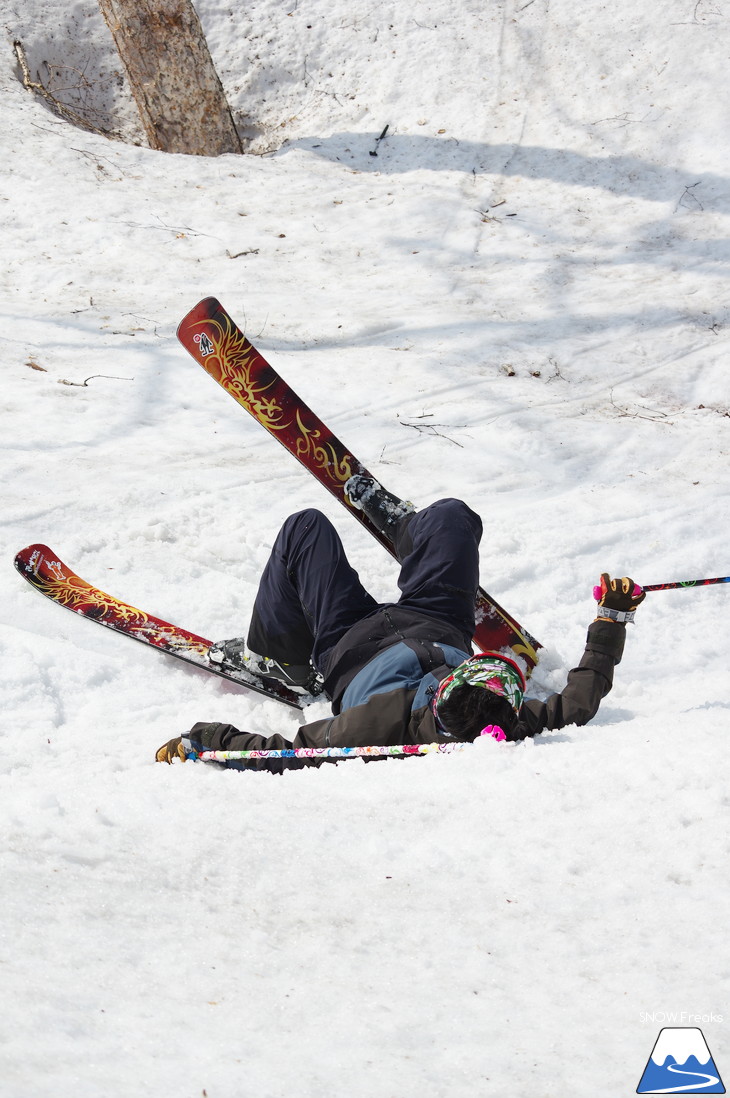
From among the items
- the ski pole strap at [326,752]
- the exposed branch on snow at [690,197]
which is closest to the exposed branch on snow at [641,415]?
the exposed branch on snow at [690,197]

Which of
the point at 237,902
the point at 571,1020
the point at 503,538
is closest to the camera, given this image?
the point at 571,1020

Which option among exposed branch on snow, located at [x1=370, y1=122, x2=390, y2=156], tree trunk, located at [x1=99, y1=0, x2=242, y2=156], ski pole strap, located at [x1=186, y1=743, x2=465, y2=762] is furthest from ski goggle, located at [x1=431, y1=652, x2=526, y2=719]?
tree trunk, located at [x1=99, y1=0, x2=242, y2=156]

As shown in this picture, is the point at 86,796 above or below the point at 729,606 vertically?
below

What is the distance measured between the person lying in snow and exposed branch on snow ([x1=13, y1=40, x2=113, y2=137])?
7.26 metres

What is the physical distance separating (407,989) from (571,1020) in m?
0.33

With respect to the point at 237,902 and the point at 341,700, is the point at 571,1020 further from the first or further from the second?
the point at 341,700

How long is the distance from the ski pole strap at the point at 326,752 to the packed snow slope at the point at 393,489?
84 millimetres

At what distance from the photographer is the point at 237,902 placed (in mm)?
1902

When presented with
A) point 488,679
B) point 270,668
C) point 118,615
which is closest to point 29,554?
point 118,615

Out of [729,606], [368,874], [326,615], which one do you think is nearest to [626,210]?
[729,606]

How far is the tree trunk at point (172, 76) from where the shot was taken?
7.91 metres

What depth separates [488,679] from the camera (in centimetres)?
→ 266

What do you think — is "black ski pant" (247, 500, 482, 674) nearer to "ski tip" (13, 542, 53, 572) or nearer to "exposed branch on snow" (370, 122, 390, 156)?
"ski tip" (13, 542, 53, 572)

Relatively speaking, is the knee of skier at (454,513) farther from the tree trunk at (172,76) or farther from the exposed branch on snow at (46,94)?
the exposed branch on snow at (46,94)
